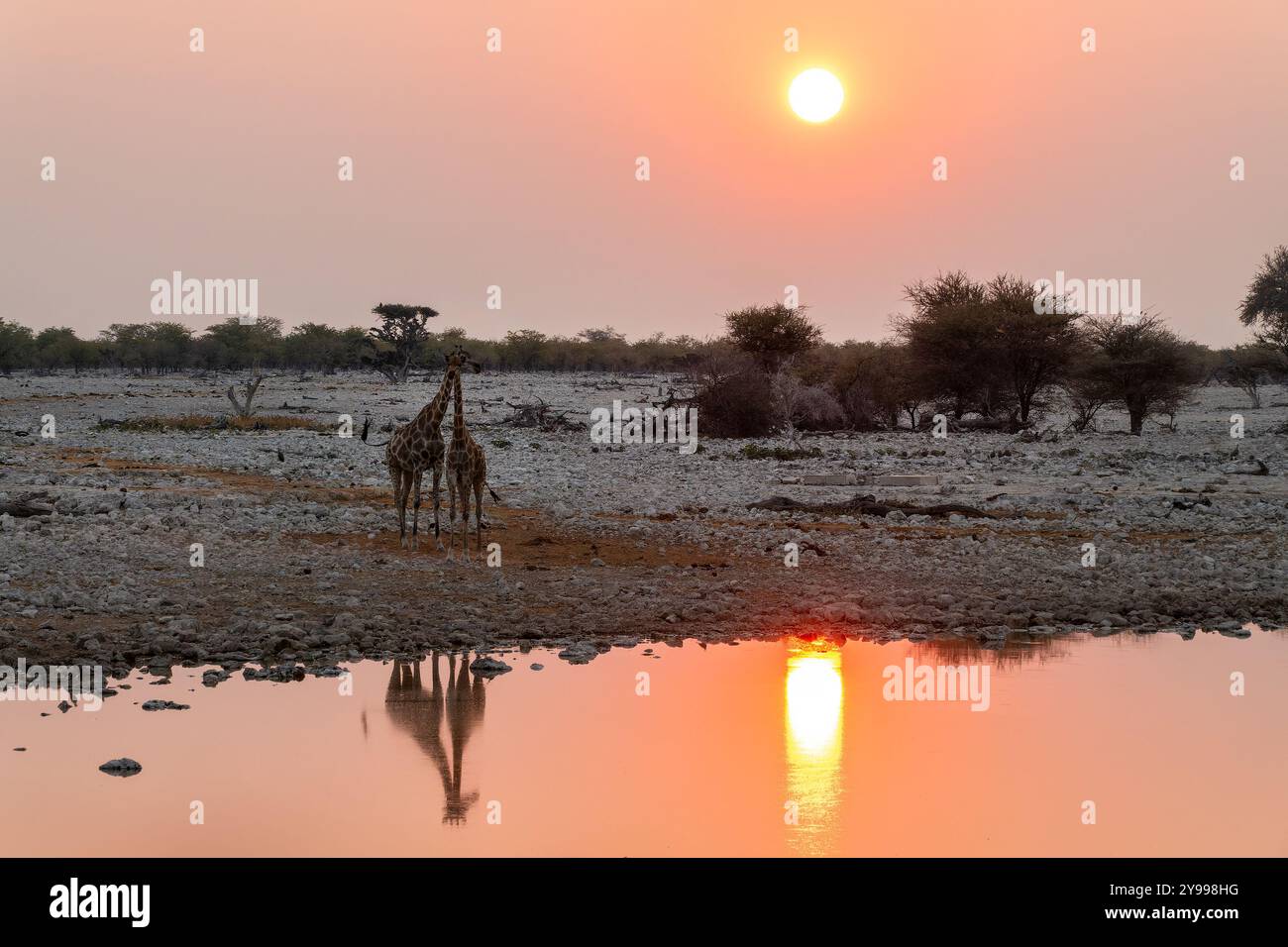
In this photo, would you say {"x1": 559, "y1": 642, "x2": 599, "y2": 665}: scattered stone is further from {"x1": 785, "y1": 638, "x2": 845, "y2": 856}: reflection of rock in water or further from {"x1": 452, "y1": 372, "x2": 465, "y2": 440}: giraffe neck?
{"x1": 452, "y1": 372, "x2": 465, "y2": 440}: giraffe neck

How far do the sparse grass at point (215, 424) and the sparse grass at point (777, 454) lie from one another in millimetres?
11424

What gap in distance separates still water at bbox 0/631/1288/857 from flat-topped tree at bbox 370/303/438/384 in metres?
57.2

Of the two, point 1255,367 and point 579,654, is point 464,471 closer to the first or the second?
point 579,654

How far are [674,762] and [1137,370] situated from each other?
3595 centimetres

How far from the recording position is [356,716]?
1053 cm

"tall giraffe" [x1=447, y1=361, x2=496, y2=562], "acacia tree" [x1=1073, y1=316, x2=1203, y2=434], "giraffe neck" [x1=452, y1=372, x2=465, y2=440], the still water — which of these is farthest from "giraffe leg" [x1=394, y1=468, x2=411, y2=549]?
"acacia tree" [x1=1073, y1=316, x2=1203, y2=434]

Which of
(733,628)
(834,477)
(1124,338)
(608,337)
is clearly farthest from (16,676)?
(608,337)

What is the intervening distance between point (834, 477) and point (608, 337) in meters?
96.2

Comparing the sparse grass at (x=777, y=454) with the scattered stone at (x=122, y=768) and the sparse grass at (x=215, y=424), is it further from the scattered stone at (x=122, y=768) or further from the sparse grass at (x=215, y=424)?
the scattered stone at (x=122, y=768)

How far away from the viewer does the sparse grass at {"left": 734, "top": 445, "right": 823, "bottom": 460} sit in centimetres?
3098

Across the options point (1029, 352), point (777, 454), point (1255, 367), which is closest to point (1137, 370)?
point (1029, 352)

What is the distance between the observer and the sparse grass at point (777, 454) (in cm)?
3098

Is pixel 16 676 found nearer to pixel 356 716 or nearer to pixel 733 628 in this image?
pixel 356 716

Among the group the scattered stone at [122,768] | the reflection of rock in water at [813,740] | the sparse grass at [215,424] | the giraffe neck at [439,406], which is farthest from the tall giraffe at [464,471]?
the sparse grass at [215,424]
